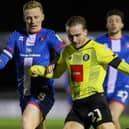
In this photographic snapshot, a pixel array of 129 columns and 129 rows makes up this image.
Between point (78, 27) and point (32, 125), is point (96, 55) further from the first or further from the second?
point (32, 125)

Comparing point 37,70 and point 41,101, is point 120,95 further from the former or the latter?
point 37,70

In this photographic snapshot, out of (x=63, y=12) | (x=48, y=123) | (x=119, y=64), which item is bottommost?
(x=48, y=123)

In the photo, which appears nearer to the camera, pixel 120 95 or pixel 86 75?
pixel 86 75

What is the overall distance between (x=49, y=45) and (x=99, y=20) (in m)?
8.91

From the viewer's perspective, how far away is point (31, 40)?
8742 millimetres

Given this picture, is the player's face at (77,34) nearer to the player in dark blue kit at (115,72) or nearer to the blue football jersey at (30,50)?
the blue football jersey at (30,50)

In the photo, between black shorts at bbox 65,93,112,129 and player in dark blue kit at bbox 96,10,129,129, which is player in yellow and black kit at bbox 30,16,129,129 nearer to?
black shorts at bbox 65,93,112,129

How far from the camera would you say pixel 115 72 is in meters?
9.54

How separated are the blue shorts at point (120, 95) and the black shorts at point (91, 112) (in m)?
1.55

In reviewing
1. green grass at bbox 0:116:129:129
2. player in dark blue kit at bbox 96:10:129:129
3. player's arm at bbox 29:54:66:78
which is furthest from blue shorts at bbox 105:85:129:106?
green grass at bbox 0:116:129:129

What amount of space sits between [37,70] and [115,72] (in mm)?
1640

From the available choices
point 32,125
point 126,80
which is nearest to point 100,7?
point 126,80

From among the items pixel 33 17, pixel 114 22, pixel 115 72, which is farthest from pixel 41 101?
pixel 114 22

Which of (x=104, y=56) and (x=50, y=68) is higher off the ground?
(x=104, y=56)
